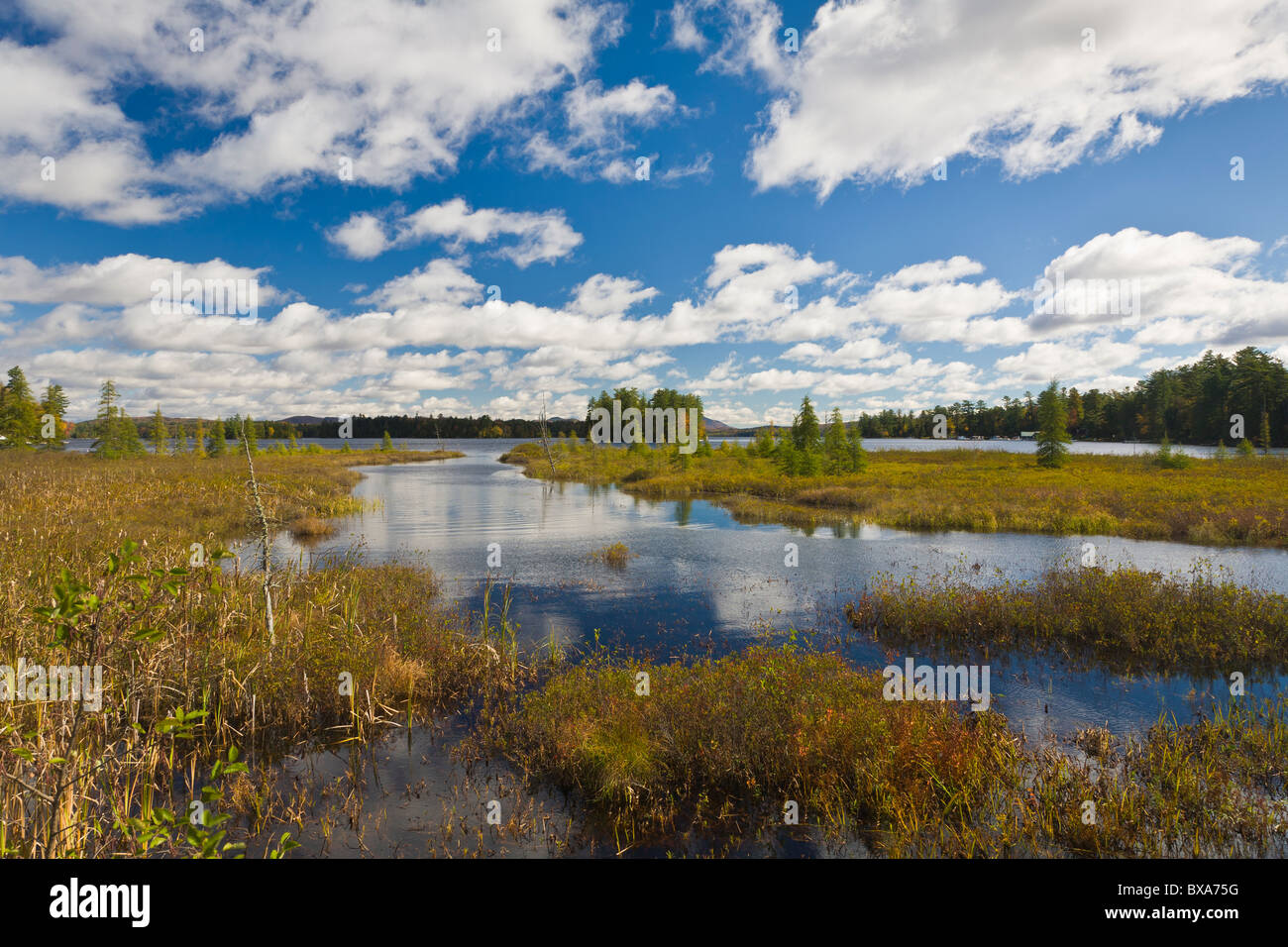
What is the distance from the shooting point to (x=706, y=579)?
22797 millimetres

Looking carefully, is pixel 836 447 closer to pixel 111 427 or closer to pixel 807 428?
pixel 807 428

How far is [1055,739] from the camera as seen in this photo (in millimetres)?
10477

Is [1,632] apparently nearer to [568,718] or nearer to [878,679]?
[568,718]

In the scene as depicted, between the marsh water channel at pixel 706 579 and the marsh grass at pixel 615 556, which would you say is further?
the marsh grass at pixel 615 556

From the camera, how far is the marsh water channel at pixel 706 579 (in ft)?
37.1

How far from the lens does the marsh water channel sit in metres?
11.3

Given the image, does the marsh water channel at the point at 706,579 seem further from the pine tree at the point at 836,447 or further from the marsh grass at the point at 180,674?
the pine tree at the point at 836,447

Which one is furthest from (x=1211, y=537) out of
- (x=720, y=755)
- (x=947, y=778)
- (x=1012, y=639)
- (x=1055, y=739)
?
(x=720, y=755)

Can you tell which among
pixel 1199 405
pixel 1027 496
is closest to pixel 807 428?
pixel 1027 496

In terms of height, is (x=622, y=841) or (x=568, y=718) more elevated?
(x=568, y=718)

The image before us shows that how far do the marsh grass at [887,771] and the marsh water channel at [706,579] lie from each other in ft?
4.45

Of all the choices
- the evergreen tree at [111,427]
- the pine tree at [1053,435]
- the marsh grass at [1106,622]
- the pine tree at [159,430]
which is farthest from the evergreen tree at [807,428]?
the pine tree at [159,430]

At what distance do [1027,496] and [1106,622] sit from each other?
2907 centimetres
